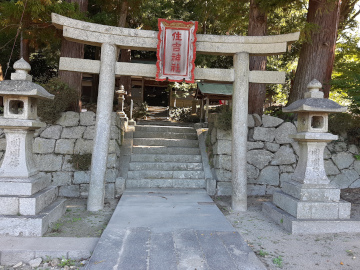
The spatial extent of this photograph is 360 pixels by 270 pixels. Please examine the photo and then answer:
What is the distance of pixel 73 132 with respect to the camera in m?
6.94

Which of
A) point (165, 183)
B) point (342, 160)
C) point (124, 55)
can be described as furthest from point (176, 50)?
point (124, 55)

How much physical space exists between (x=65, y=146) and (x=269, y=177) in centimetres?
550

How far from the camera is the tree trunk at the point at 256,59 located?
8.01 m

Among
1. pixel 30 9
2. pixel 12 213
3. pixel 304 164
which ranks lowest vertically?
pixel 12 213

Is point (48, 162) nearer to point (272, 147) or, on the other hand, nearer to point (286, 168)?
point (272, 147)

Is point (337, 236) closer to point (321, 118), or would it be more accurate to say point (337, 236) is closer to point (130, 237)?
A: point (321, 118)

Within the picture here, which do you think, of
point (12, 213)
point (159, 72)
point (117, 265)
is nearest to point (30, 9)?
point (159, 72)

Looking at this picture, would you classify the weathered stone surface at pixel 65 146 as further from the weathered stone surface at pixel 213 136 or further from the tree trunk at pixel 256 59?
the tree trunk at pixel 256 59

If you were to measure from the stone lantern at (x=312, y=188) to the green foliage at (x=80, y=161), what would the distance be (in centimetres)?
451

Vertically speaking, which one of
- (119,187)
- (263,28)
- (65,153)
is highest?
(263,28)

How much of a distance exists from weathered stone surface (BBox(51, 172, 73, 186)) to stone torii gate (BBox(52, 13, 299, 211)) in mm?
1606

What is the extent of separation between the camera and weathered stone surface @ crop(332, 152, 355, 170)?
7551 millimetres

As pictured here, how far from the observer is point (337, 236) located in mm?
4430

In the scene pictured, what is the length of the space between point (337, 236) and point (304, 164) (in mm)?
1300
